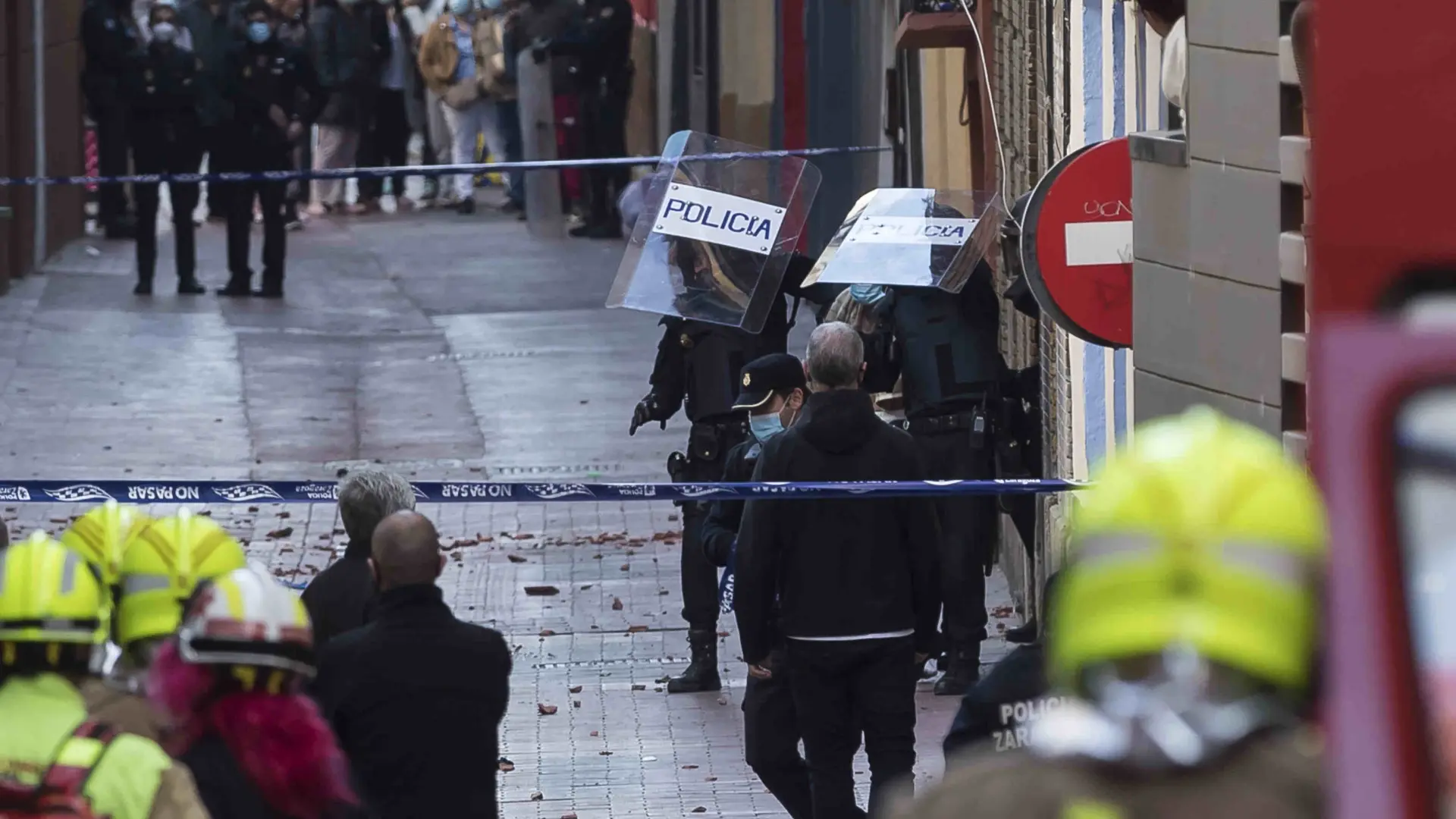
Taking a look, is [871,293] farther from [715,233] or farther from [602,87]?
[602,87]

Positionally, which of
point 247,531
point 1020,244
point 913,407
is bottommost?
point 247,531

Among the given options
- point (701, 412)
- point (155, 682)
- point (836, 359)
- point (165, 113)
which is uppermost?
point (165, 113)

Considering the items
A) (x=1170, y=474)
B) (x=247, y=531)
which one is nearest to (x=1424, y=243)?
(x=1170, y=474)

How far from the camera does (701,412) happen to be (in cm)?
988

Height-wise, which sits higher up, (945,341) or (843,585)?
Result: (945,341)

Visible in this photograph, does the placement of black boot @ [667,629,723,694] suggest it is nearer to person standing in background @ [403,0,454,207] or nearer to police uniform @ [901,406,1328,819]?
police uniform @ [901,406,1328,819]

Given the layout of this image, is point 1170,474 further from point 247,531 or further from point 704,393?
point 247,531

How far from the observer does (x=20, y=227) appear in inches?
805

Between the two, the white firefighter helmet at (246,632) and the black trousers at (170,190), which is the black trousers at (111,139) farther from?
the white firefighter helmet at (246,632)

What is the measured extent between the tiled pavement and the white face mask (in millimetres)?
1912

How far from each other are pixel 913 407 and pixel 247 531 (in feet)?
14.3

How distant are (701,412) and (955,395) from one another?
0.93 metres

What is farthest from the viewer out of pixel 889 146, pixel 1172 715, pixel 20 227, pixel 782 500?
pixel 20 227

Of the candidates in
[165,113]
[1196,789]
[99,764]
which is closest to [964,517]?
[99,764]
